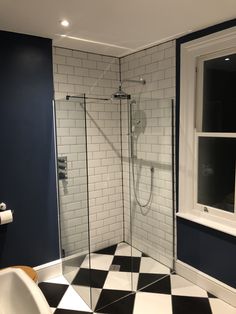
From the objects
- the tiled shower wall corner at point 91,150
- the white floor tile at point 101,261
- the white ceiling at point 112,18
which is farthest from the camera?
the white floor tile at point 101,261

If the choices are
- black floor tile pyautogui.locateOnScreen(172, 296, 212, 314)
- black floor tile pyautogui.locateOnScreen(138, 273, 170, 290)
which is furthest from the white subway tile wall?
black floor tile pyautogui.locateOnScreen(172, 296, 212, 314)

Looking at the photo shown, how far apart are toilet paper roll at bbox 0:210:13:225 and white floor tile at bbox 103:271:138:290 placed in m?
1.14

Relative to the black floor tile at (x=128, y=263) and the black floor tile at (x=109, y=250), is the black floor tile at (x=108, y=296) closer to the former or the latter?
the black floor tile at (x=128, y=263)

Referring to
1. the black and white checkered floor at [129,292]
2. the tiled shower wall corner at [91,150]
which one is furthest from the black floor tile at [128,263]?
the tiled shower wall corner at [91,150]

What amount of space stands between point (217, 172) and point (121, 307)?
1522 millimetres

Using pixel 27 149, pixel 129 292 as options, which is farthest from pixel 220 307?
pixel 27 149

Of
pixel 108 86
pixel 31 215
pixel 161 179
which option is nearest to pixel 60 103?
pixel 108 86

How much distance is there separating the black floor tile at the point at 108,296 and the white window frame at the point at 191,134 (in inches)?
38.0

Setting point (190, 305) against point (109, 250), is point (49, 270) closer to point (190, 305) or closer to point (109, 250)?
point (109, 250)

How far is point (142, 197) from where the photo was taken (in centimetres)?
319

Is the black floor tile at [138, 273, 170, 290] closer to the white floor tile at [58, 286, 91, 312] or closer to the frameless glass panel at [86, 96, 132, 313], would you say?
the frameless glass panel at [86, 96, 132, 313]

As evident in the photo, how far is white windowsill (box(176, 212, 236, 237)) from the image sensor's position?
235 cm

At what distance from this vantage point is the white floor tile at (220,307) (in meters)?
2.30

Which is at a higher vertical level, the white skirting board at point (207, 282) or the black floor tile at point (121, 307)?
the white skirting board at point (207, 282)
